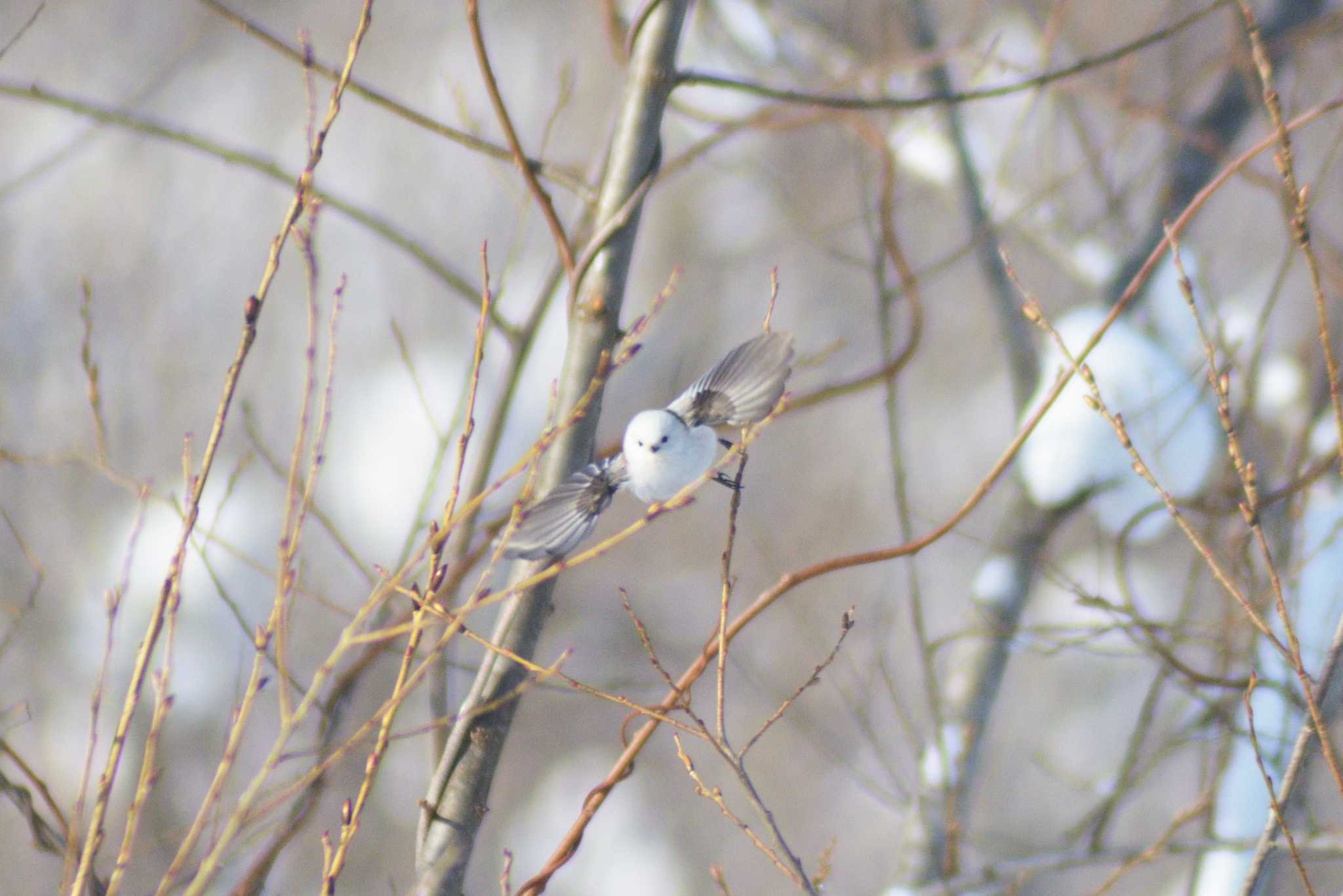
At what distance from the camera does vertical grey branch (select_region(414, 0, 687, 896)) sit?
0.99 ft

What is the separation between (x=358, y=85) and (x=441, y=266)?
0.56 ft

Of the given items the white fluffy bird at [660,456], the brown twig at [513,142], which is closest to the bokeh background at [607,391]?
the brown twig at [513,142]

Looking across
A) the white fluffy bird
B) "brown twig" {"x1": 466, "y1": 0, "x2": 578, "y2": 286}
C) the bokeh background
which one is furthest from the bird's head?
the bokeh background

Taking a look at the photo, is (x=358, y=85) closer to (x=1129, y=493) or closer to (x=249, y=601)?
(x=1129, y=493)

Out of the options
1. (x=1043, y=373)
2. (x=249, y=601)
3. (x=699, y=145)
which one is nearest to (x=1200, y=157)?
(x=1043, y=373)

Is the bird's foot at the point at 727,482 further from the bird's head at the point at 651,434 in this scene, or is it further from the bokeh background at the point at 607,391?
the bokeh background at the point at 607,391

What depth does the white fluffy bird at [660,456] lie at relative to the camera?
0.73 feet

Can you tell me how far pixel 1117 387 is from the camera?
743 mm

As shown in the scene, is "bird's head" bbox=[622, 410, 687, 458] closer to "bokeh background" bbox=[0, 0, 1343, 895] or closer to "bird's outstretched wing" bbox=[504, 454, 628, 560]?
"bird's outstretched wing" bbox=[504, 454, 628, 560]

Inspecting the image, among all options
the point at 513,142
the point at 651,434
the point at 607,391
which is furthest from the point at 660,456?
the point at 607,391

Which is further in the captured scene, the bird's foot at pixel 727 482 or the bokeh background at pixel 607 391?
the bokeh background at pixel 607 391

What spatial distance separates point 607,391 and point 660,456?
33.1 inches

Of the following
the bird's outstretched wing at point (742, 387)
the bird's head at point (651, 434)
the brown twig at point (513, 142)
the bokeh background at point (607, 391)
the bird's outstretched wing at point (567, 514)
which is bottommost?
the bird's outstretched wing at point (567, 514)

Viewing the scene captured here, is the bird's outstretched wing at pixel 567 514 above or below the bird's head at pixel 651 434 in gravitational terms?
below
